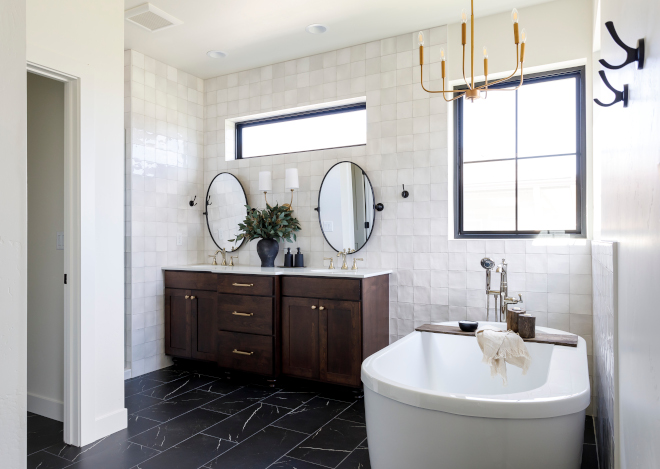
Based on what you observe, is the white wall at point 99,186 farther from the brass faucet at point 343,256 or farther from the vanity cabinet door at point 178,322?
the brass faucet at point 343,256

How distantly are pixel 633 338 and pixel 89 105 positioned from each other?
8.82 feet

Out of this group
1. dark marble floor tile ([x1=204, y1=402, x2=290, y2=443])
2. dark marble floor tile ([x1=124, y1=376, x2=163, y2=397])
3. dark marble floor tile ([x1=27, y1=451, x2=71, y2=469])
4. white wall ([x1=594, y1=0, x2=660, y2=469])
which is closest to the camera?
white wall ([x1=594, y1=0, x2=660, y2=469])

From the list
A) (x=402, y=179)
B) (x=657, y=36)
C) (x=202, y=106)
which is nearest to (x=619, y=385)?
(x=657, y=36)

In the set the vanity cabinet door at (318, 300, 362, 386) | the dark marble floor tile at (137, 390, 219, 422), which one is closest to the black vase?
the vanity cabinet door at (318, 300, 362, 386)

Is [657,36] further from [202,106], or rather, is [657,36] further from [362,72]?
[202,106]

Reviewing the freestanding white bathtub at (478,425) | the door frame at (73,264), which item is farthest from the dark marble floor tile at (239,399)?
the freestanding white bathtub at (478,425)

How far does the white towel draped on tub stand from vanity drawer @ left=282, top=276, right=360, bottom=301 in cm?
102

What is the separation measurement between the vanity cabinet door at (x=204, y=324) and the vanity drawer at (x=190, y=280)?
0.17 feet

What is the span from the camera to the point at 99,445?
2.47m

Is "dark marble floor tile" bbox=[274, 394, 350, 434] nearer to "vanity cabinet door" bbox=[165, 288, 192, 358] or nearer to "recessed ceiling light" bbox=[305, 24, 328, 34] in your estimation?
"vanity cabinet door" bbox=[165, 288, 192, 358]

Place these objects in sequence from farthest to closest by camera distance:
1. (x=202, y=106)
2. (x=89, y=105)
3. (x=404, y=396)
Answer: (x=202, y=106), (x=89, y=105), (x=404, y=396)

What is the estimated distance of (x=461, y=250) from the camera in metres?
3.27

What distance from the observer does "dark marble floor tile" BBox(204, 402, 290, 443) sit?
102 inches

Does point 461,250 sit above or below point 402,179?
below
